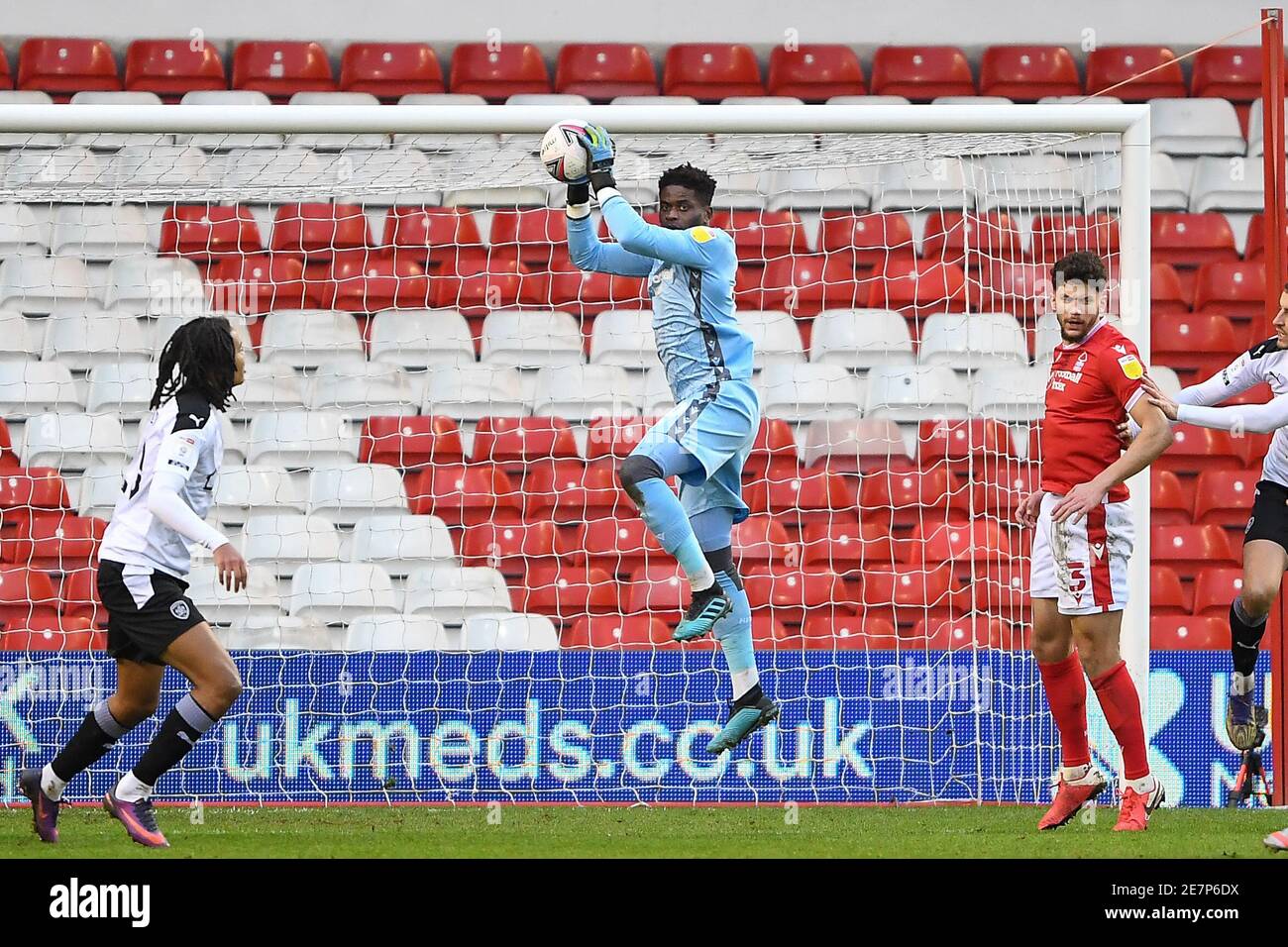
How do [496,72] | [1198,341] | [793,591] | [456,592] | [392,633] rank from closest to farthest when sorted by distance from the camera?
[392,633] < [456,592] < [793,591] < [1198,341] < [496,72]

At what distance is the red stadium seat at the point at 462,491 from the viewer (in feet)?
29.6

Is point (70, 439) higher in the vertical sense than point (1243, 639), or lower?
higher

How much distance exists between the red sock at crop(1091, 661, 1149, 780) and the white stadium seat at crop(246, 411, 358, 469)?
4.53 meters

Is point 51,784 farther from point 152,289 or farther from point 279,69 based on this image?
point 279,69

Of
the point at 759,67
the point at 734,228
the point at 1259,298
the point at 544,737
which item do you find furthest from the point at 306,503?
the point at 1259,298

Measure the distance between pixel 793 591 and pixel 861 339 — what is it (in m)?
1.65

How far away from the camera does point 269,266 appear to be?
991 cm

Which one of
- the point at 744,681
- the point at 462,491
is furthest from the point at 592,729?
the point at 744,681

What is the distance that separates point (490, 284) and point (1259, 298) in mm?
5194

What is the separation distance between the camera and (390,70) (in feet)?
37.7

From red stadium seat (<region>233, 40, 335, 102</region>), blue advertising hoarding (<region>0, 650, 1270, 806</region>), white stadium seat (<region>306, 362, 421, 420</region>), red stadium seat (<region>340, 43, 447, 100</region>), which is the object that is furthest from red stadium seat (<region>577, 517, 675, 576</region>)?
red stadium seat (<region>233, 40, 335, 102</region>)

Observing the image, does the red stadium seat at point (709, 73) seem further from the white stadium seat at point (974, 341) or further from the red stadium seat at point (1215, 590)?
the red stadium seat at point (1215, 590)

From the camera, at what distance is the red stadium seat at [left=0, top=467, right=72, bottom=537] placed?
879 cm

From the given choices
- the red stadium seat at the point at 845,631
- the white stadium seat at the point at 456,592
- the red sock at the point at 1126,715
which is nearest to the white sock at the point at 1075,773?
the red sock at the point at 1126,715
